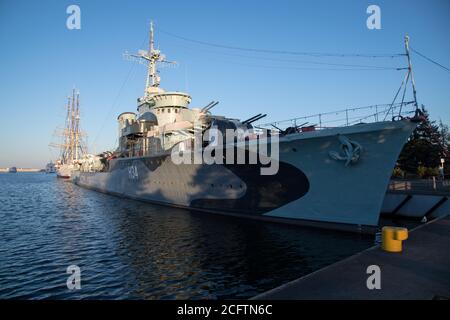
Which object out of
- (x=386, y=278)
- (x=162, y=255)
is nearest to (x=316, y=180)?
(x=162, y=255)

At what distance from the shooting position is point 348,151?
38.1 feet

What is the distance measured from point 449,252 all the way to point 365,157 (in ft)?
17.4

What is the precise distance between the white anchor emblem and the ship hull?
43 mm

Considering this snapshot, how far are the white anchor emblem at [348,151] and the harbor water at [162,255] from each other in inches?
A: 125

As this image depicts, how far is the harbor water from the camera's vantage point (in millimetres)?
7359

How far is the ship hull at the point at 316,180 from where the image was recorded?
37.6 ft

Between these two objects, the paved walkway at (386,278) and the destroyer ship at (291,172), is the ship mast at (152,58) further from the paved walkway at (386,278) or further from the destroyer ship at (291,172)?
the paved walkway at (386,278)

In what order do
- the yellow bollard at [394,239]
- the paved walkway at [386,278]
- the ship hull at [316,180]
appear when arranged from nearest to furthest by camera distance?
the paved walkway at [386,278] → the yellow bollard at [394,239] → the ship hull at [316,180]

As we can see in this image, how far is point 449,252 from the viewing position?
6918mm

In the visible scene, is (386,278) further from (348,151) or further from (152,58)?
(152,58)

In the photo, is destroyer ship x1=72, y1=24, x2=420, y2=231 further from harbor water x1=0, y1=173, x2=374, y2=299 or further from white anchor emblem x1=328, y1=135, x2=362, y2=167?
harbor water x1=0, y1=173, x2=374, y2=299

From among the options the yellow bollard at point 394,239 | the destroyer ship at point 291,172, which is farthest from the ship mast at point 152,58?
the yellow bollard at point 394,239

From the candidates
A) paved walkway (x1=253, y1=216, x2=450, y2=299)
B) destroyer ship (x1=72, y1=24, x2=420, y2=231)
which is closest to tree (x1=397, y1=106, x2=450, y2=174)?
destroyer ship (x1=72, y1=24, x2=420, y2=231)

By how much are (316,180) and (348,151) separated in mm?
1868
